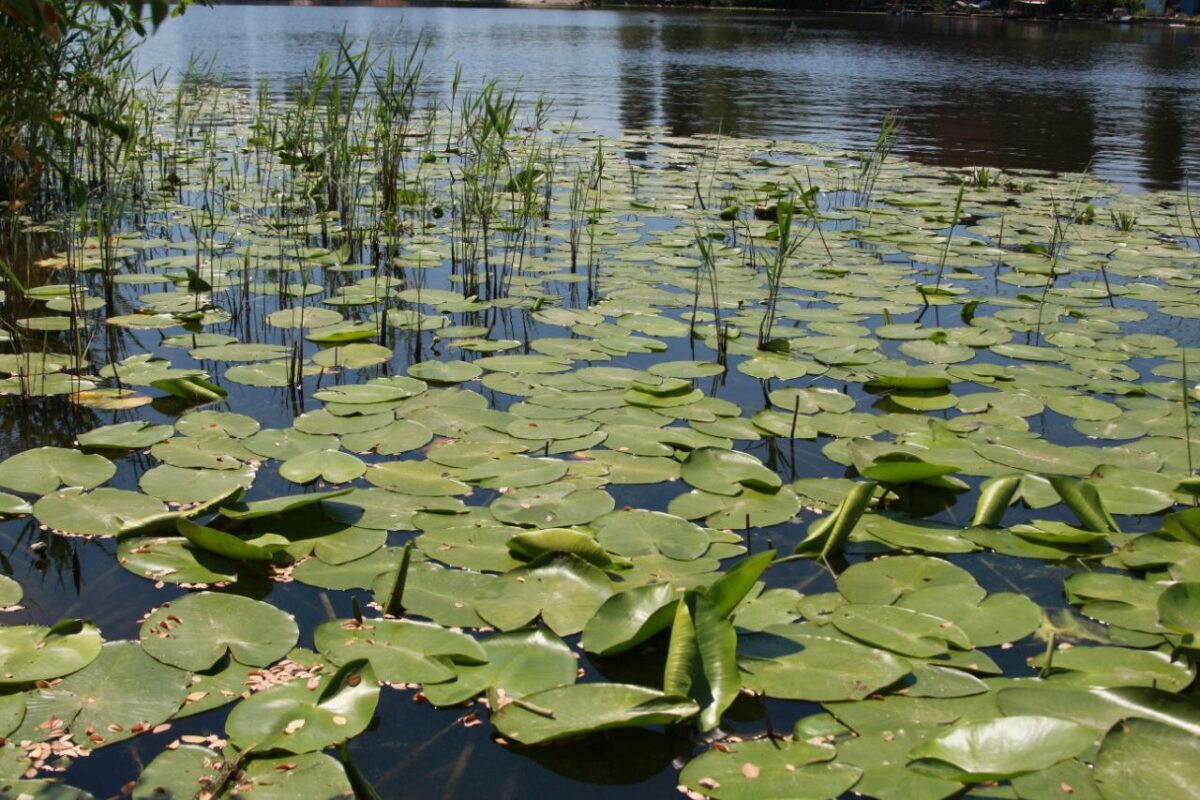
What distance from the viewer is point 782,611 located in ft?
6.40

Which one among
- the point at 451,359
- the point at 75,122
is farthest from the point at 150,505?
the point at 75,122

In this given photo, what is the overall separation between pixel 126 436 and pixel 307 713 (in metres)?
1.33

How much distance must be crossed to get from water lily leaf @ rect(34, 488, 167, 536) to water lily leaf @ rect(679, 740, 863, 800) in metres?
1.29

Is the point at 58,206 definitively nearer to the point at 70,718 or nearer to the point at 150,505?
the point at 150,505

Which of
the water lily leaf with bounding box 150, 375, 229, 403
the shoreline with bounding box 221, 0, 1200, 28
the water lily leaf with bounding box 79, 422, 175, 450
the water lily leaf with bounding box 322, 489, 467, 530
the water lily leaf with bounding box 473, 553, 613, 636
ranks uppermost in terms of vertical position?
the shoreline with bounding box 221, 0, 1200, 28

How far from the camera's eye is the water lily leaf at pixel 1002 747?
144 cm

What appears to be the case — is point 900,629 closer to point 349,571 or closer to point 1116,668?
point 1116,668

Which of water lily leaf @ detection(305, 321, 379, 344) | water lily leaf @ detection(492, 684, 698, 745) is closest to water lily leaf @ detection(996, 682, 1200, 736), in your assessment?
water lily leaf @ detection(492, 684, 698, 745)

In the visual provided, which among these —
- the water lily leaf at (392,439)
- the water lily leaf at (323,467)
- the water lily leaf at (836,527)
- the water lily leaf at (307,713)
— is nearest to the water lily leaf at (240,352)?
the water lily leaf at (392,439)

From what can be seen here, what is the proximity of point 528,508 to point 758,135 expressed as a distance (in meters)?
8.04

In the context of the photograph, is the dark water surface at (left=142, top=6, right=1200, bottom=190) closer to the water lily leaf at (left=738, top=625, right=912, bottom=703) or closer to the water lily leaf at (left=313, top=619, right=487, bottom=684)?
the water lily leaf at (left=313, top=619, right=487, bottom=684)

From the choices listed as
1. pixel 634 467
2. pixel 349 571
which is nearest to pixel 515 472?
pixel 634 467

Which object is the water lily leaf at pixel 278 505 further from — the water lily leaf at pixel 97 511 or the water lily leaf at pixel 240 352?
the water lily leaf at pixel 240 352

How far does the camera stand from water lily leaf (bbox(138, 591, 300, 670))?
5.73 ft
